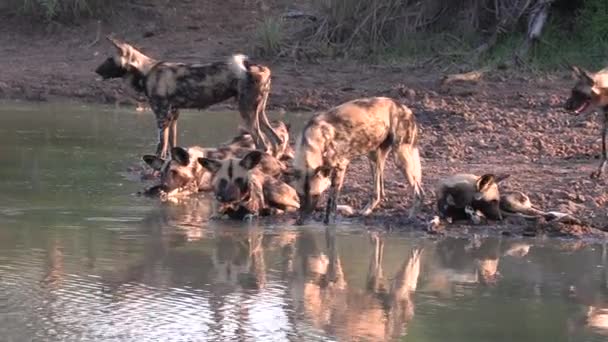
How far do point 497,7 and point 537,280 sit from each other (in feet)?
34.3

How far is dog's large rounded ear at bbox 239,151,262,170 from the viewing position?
29.4 ft

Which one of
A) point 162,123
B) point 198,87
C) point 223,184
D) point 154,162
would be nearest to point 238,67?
point 198,87

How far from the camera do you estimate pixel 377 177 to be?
9.13m

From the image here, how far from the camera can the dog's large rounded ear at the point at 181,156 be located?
32.9 feet

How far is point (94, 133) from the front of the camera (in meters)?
12.9

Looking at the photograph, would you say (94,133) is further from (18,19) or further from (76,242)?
(18,19)

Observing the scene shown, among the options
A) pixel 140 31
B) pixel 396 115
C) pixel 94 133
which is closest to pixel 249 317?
pixel 396 115

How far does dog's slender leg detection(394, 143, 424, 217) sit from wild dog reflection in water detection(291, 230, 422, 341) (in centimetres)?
123

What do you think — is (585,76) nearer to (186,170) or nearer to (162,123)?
(186,170)

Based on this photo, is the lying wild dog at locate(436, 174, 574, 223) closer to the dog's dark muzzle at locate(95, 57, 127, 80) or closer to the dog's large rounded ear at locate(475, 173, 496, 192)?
the dog's large rounded ear at locate(475, 173, 496, 192)

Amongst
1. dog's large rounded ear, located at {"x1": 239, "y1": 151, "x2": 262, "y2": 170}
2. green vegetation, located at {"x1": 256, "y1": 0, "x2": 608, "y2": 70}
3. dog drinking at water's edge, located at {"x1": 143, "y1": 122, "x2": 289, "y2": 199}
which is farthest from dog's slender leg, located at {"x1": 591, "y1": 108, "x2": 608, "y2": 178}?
green vegetation, located at {"x1": 256, "y1": 0, "x2": 608, "y2": 70}

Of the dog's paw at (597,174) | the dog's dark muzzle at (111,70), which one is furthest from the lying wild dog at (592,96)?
the dog's dark muzzle at (111,70)

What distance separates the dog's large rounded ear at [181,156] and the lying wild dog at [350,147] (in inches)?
57.9

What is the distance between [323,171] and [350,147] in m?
0.40
